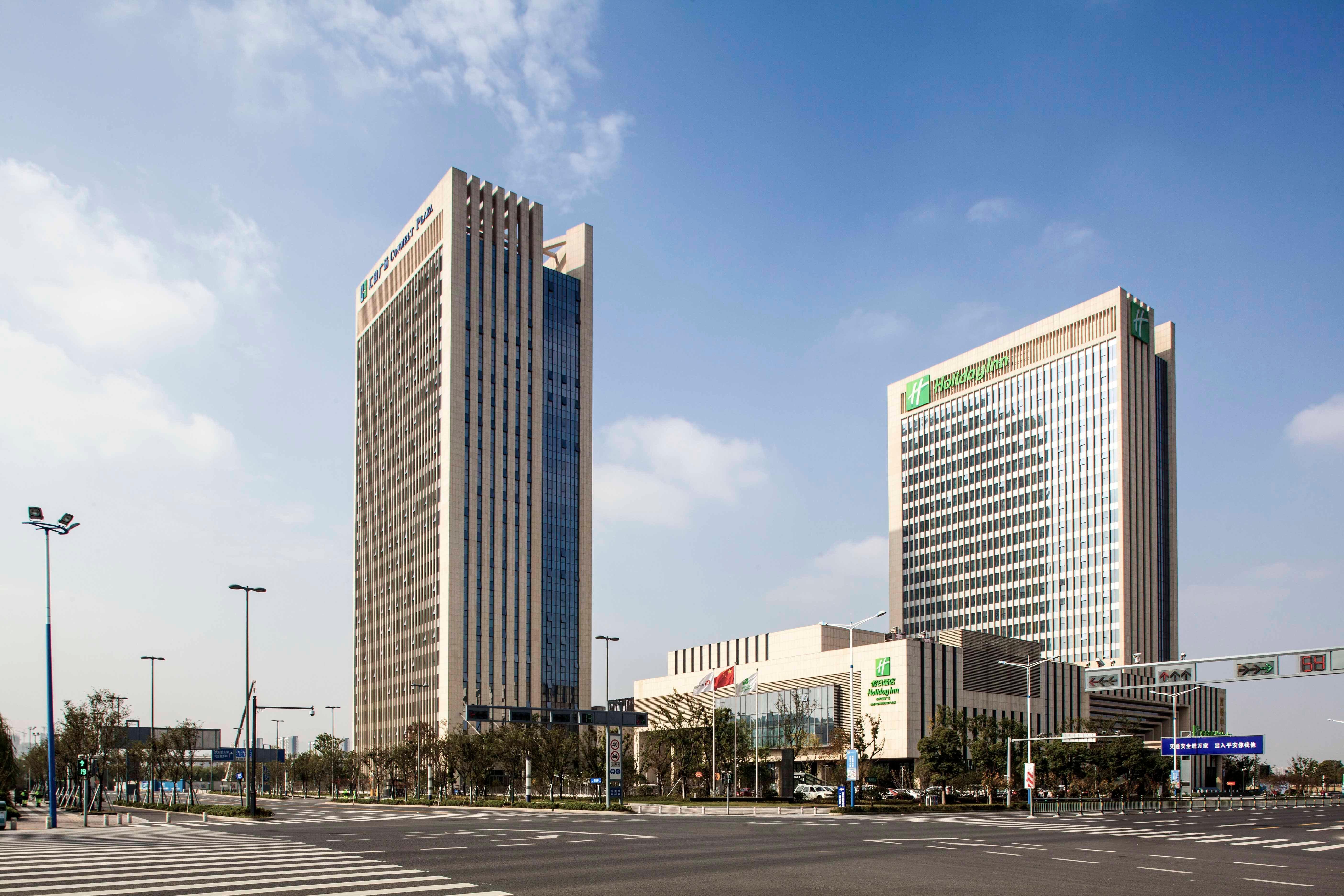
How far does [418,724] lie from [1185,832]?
7661 centimetres

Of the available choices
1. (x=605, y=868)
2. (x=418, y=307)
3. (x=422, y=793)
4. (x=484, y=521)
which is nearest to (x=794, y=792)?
(x=422, y=793)

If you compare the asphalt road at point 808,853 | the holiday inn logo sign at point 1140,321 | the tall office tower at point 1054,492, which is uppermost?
the holiday inn logo sign at point 1140,321

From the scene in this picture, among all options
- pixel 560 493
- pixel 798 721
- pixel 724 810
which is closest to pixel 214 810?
pixel 724 810

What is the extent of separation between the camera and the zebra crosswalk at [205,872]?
1972 centimetres

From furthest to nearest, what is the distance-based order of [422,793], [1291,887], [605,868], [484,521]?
[484,521], [422,793], [605,868], [1291,887]

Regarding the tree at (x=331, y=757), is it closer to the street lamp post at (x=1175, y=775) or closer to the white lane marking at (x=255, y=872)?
the street lamp post at (x=1175, y=775)

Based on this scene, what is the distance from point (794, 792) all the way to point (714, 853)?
6356 cm

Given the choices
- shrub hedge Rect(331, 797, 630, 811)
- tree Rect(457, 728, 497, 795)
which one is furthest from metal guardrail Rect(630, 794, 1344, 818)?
tree Rect(457, 728, 497, 795)

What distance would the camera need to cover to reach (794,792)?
89.7 metres

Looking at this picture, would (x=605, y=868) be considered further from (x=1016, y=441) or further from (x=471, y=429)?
(x=1016, y=441)

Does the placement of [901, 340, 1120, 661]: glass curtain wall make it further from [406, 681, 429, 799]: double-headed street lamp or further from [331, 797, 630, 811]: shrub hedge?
[331, 797, 630, 811]: shrub hedge

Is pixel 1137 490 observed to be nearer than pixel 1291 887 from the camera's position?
No

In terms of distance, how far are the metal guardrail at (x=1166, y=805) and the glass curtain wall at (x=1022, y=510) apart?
35.8 m

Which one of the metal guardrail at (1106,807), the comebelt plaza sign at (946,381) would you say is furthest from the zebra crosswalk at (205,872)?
the comebelt plaza sign at (946,381)
